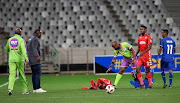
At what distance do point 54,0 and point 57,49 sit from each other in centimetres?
453

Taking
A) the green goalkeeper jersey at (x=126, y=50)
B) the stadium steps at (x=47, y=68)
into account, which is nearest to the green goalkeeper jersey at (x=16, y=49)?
the green goalkeeper jersey at (x=126, y=50)

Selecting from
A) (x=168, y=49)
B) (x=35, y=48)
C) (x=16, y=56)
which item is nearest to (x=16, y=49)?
(x=16, y=56)

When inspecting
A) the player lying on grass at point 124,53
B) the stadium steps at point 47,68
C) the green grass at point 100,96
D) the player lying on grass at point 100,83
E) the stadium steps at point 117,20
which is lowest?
the green grass at point 100,96

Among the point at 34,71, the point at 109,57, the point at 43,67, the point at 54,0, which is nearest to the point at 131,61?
the point at 34,71

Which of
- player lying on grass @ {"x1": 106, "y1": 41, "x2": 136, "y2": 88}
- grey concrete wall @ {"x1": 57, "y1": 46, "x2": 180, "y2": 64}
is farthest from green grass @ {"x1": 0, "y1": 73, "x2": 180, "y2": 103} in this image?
grey concrete wall @ {"x1": 57, "y1": 46, "x2": 180, "y2": 64}

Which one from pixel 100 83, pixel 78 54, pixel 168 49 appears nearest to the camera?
pixel 168 49

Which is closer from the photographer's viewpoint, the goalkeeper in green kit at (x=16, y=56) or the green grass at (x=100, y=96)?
the green grass at (x=100, y=96)

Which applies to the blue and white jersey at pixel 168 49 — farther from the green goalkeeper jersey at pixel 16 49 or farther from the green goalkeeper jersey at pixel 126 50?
the green goalkeeper jersey at pixel 16 49

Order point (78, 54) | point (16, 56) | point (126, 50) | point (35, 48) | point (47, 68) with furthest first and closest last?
point (78, 54), point (47, 68), point (126, 50), point (35, 48), point (16, 56)

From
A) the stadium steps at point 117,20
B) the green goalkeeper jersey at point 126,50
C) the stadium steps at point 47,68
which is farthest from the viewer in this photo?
the stadium steps at point 117,20

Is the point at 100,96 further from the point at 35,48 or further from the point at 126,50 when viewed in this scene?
the point at 35,48

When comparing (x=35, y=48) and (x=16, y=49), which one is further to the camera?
(x=35, y=48)

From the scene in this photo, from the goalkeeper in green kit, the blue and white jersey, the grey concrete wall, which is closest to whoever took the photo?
the goalkeeper in green kit

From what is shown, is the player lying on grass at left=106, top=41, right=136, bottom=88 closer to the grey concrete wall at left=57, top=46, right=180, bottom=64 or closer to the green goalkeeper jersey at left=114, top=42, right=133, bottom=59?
the green goalkeeper jersey at left=114, top=42, right=133, bottom=59
